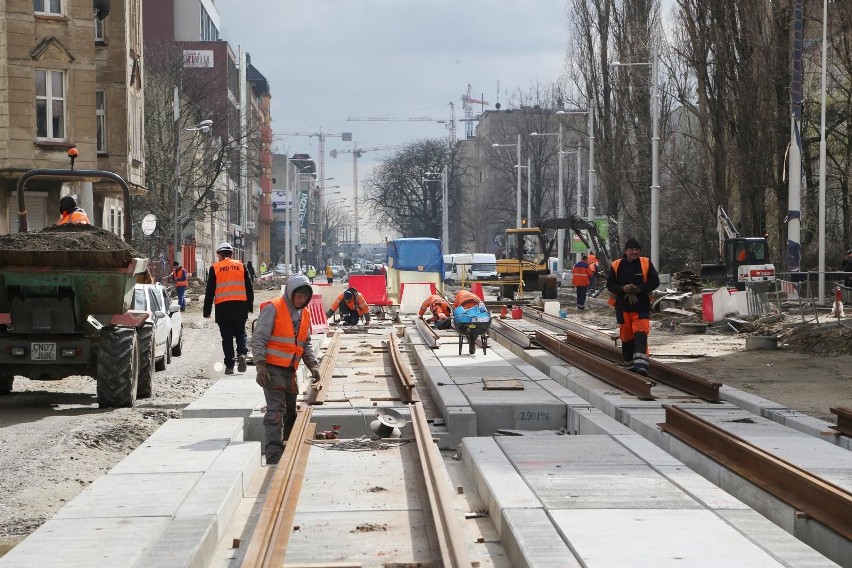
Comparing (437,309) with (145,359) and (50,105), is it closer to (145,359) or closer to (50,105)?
(145,359)

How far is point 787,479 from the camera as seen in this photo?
9.09m

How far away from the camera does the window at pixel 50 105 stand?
125 ft

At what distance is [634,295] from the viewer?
16562 millimetres

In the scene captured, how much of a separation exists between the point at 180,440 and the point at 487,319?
10115mm

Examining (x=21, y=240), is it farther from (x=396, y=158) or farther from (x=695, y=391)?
(x=396, y=158)

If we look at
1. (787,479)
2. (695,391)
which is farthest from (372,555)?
(695,391)

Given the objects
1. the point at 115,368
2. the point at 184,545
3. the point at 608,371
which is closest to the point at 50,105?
the point at 115,368

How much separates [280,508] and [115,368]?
7340 mm

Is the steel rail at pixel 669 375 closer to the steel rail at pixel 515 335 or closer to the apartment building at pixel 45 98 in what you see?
the steel rail at pixel 515 335

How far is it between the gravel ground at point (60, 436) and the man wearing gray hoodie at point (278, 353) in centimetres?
157

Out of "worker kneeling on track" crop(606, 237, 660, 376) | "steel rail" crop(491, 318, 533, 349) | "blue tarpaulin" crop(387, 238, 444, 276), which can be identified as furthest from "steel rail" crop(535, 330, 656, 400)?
"blue tarpaulin" crop(387, 238, 444, 276)

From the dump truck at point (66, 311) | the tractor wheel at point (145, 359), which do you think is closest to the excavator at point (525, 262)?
the tractor wheel at point (145, 359)

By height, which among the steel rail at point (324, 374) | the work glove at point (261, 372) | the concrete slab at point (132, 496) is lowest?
the steel rail at point (324, 374)

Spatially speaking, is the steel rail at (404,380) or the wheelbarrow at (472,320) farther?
the wheelbarrow at (472,320)
